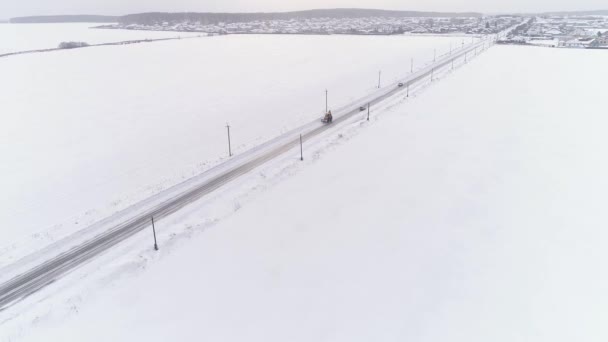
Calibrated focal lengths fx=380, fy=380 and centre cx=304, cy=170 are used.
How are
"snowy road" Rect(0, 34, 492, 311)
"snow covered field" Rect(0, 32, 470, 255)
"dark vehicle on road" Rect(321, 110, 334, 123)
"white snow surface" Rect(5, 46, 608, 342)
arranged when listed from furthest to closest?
"dark vehicle on road" Rect(321, 110, 334, 123)
"snow covered field" Rect(0, 32, 470, 255)
"snowy road" Rect(0, 34, 492, 311)
"white snow surface" Rect(5, 46, 608, 342)

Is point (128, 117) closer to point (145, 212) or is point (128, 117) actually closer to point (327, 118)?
point (327, 118)

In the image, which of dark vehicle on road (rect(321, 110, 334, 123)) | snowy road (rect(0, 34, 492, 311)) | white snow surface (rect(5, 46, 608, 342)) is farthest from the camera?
dark vehicle on road (rect(321, 110, 334, 123))

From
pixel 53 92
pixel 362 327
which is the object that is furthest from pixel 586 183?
pixel 53 92

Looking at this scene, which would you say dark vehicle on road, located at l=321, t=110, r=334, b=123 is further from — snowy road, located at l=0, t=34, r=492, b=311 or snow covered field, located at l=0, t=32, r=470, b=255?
snow covered field, located at l=0, t=32, r=470, b=255

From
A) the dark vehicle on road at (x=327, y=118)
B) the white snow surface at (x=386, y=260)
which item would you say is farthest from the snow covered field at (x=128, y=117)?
the white snow surface at (x=386, y=260)

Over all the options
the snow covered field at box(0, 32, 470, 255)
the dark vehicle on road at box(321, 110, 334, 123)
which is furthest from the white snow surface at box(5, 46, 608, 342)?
the dark vehicle on road at box(321, 110, 334, 123)

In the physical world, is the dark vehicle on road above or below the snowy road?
above

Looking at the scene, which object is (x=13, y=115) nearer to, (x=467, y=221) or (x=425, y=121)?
(x=425, y=121)
